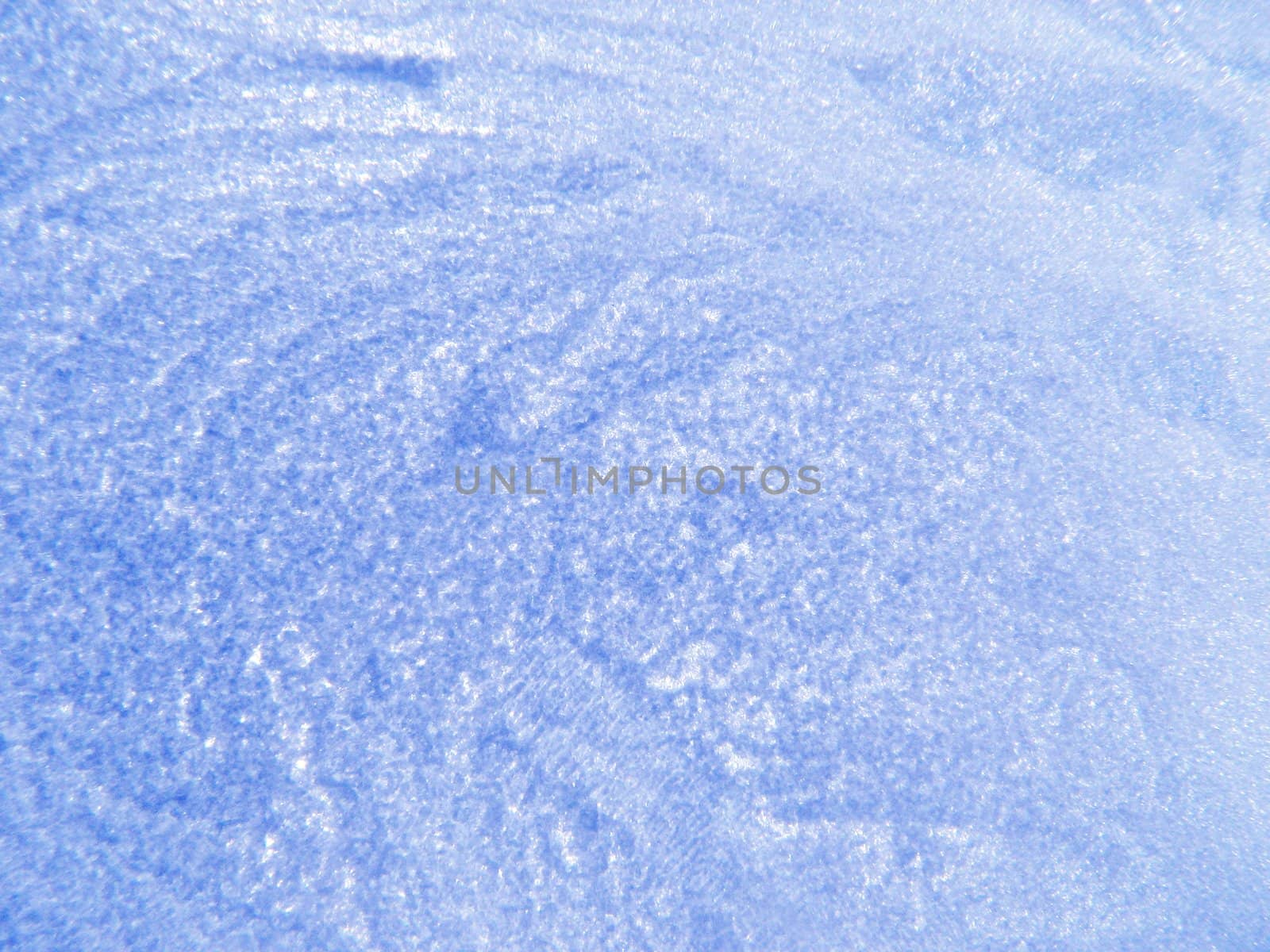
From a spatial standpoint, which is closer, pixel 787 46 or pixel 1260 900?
pixel 1260 900

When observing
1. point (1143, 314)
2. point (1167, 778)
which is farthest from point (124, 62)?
point (1167, 778)

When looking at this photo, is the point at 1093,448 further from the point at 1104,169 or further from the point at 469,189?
the point at 469,189

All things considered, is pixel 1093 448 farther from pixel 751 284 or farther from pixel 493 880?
pixel 493 880

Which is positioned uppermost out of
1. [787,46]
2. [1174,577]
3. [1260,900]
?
[787,46]

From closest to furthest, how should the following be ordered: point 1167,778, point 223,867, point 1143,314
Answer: point 223,867 → point 1167,778 → point 1143,314

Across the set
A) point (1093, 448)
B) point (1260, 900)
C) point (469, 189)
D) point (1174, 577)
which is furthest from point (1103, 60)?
point (1260, 900)

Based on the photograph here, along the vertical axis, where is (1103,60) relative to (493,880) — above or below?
above

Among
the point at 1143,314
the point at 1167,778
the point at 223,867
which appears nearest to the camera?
the point at 223,867
